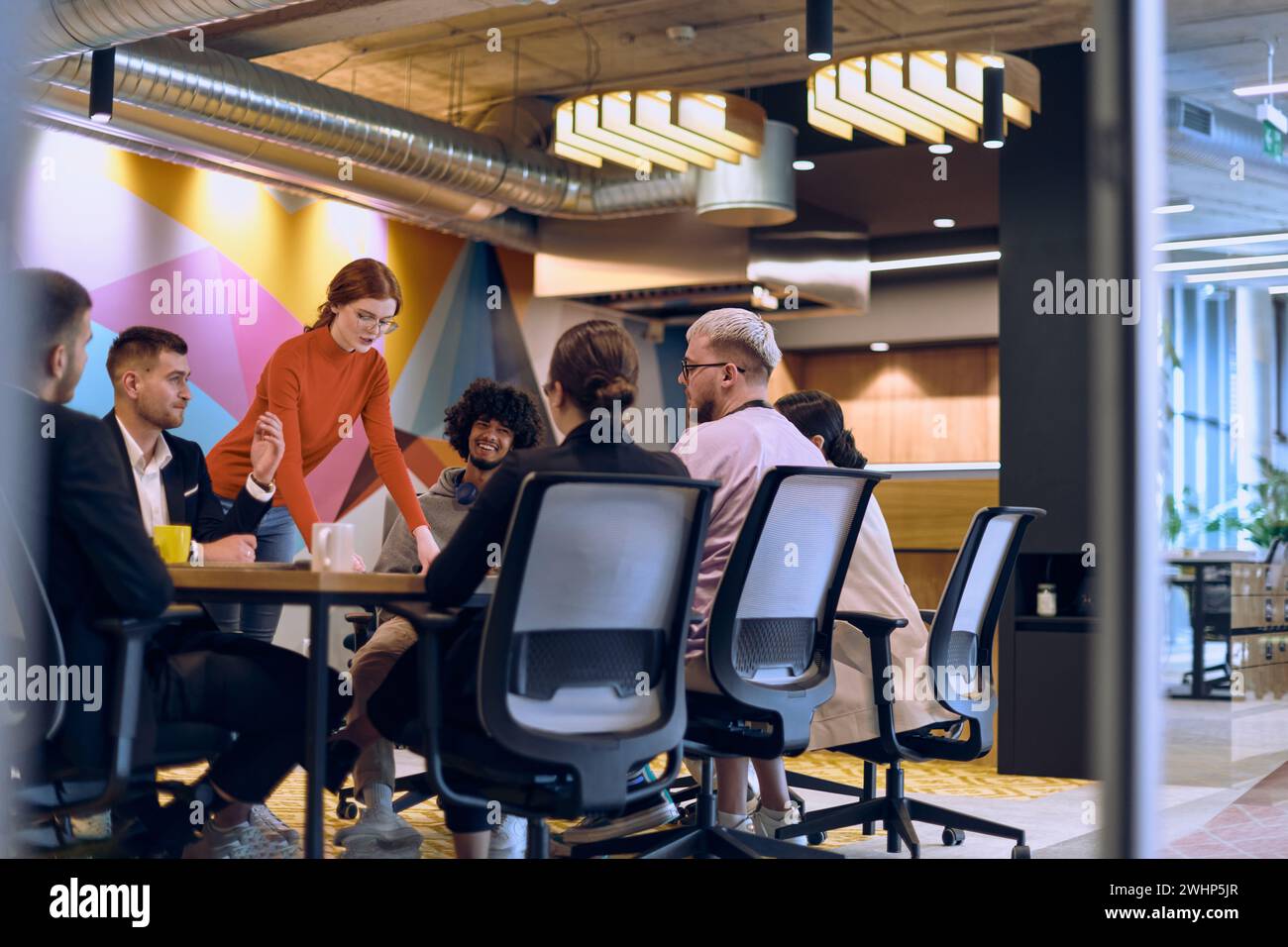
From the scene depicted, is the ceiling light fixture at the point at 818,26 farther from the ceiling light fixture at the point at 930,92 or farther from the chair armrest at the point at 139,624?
the chair armrest at the point at 139,624

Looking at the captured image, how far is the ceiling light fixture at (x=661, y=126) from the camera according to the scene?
5.89 m

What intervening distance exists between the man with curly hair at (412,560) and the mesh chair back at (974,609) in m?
1.18

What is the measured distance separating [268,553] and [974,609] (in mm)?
2123

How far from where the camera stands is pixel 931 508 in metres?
6.28

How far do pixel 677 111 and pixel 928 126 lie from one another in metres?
1.06

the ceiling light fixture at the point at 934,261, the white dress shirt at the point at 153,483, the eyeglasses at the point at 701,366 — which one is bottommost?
the white dress shirt at the point at 153,483

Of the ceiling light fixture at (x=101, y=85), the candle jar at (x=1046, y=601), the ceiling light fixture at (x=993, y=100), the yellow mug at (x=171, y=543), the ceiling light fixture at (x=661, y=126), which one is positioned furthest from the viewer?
the ceiling light fixture at (x=661, y=126)

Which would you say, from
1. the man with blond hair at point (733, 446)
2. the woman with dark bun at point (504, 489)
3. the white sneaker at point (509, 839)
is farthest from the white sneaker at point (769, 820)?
the woman with dark bun at point (504, 489)

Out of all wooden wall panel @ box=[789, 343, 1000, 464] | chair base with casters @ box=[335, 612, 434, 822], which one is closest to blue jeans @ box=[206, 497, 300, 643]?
chair base with casters @ box=[335, 612, 434, 822]

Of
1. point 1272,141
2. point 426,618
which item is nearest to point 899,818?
point 426,618

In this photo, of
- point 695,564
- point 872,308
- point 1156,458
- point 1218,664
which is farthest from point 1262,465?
point 1156,458

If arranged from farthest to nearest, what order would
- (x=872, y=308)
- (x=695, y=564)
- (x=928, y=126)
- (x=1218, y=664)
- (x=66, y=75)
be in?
1. (x=872, y=308)
2. (x=1218, y=664)
3. (x=928, y=126)
4. (x=66, y=75)
5. (x=695, y=564)

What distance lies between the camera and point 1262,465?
24.3ft

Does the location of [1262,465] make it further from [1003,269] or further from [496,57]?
[496,57]
